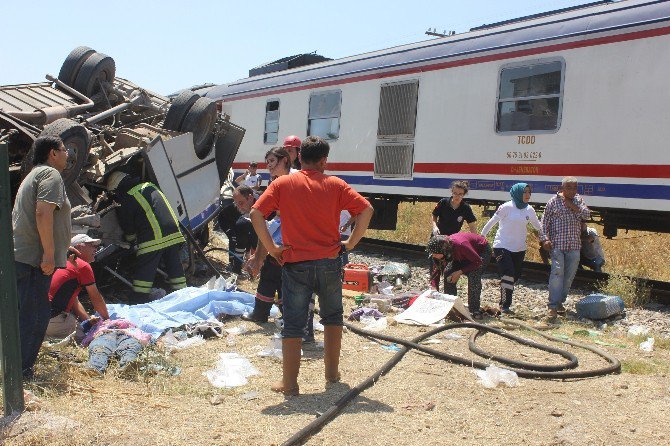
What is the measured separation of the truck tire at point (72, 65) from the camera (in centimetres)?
838

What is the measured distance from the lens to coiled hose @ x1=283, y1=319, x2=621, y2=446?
3.72 meters

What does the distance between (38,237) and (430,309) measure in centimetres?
356

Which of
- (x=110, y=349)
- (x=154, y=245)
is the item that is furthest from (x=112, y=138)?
(x=110, y=349)

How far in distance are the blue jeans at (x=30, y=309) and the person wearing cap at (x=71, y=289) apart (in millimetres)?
689

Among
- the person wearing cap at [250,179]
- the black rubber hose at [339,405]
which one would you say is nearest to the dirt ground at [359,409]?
the black rubber hose at [339,405]

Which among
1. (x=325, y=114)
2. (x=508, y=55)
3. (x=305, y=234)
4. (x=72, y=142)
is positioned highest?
(x=508, y=55)

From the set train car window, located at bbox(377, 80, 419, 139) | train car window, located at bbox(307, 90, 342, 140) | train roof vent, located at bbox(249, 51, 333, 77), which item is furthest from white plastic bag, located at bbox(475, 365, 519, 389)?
train roof vent, located at bbox(249, 51, 333, 77)

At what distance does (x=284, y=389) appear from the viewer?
13.5 ft

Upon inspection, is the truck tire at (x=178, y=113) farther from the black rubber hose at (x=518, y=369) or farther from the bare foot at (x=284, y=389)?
the bare foot at (x=284, y=389)

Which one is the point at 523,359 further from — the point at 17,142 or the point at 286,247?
the point at 17,142

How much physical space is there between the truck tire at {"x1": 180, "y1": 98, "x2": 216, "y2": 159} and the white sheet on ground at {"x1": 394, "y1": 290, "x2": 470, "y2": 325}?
341 centimetres

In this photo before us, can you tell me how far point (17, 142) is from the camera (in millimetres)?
6113

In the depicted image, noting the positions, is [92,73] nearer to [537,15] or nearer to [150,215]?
[150,215]

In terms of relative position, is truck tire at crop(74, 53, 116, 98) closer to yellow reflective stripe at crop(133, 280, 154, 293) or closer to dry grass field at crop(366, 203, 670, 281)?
yellow reflective stripe at crop(133, 280, 154, 293)
